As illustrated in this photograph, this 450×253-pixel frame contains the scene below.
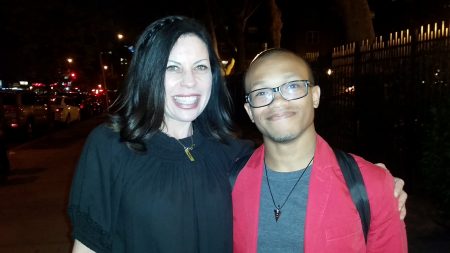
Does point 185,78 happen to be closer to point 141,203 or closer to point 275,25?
point 141,203

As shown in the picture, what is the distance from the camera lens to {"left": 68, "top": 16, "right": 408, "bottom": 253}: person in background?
214 centimetres

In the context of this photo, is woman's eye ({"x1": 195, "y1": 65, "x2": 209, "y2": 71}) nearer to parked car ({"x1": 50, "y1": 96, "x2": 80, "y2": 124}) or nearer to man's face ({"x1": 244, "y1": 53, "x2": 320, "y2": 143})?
man's face ({"x1": 244, "y1": 53, "x2": 320, "y2": 143})

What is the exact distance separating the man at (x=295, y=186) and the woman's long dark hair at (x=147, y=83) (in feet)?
1.61

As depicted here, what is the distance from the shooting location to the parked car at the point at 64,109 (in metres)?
21.2

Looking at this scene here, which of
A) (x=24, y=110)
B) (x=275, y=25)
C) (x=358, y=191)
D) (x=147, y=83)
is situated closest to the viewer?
(x=358, y=191)

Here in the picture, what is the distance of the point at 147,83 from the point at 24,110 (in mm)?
→ 16738

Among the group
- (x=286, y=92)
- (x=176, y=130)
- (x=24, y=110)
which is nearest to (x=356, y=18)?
(x=286, y=92)

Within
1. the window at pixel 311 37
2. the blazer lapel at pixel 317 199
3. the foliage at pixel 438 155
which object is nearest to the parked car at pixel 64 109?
the foliage at pixel 438 155

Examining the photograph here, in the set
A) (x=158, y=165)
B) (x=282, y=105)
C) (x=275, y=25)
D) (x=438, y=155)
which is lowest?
(x=438, y=155)

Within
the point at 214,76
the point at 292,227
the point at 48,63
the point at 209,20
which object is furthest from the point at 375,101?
the point at 209,20

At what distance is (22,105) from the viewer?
56.5ft

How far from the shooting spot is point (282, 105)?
229cm

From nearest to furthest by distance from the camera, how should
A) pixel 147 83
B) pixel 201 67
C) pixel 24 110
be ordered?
pixel 147 83
pixel 201 67
pixel 24 110

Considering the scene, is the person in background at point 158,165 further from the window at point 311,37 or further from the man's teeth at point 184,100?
the window at point 311,37
